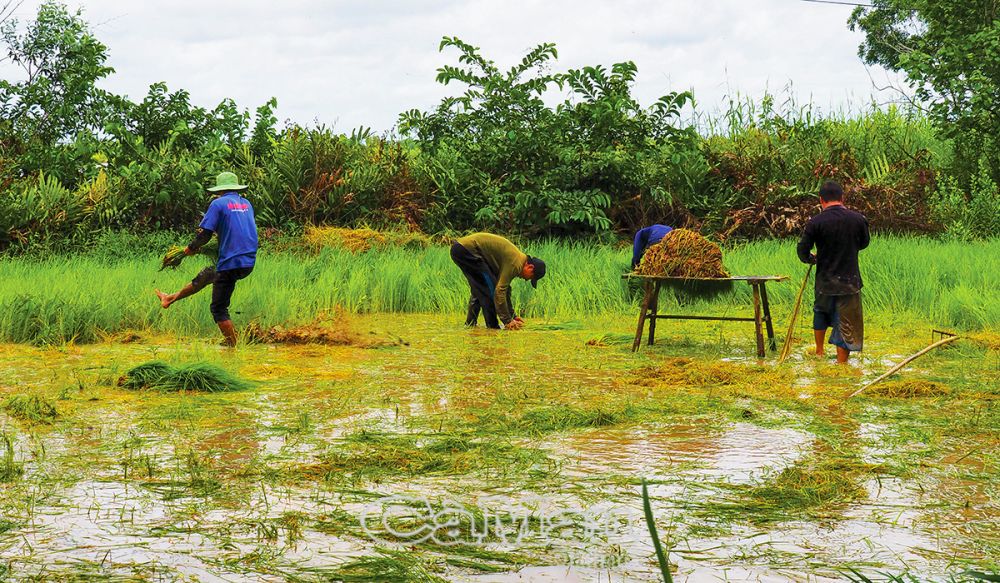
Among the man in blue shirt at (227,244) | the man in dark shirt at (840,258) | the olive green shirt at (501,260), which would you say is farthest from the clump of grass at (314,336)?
the man in dark shirt at (840,258)

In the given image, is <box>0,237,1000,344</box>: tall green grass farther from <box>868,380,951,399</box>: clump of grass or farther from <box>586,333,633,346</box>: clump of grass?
<box>868,380,951,399</box>: clump of grass

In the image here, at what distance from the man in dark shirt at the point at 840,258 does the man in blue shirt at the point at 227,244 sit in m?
5.09

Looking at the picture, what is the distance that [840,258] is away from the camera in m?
9.34

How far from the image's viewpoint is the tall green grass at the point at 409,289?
11.2 metres

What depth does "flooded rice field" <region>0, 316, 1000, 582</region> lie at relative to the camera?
3803 millimetres

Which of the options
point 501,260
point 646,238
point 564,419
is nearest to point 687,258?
point 646,238

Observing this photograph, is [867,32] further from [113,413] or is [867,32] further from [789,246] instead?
[113,413]

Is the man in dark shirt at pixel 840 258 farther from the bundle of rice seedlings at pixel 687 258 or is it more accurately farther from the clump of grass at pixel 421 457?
the clump of grass at pixel 421 457

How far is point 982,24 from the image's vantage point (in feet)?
61.8

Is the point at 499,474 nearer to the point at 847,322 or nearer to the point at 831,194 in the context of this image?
the point at 847,322

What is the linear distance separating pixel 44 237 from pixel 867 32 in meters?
27.6

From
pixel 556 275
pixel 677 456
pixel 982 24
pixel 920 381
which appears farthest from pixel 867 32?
pixel 677 456

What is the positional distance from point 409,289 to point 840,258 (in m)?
6.52

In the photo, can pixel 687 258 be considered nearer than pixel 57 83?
Yes
